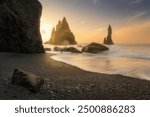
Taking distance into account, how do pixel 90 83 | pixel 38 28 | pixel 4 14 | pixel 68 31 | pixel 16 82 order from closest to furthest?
1. pixel 16 82
2. pixel 90 83
3. pixel 4 14
4. pixel 38 28
5. pixel 68 31

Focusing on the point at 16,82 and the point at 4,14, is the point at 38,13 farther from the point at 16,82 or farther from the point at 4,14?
the point at 16,82

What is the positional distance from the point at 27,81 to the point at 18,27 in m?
20.8

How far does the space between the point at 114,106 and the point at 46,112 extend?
2145 mm

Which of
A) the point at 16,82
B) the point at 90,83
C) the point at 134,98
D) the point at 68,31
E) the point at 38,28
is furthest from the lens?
the point at 68,31

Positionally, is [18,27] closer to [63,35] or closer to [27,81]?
[27,81]

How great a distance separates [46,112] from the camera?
21.2 ft

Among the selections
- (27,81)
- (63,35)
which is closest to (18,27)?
(27,81)

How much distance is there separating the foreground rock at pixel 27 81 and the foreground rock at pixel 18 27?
62.7 feet

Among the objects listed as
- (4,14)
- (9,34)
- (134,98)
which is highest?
(4,14)

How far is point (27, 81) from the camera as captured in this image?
29.5 ft

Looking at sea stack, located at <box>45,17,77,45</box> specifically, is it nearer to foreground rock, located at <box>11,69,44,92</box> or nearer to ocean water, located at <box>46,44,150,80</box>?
ocean water, located at <box>46,44,150,80</box>

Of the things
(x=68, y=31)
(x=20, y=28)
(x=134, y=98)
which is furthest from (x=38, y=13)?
(x=68, y=31)

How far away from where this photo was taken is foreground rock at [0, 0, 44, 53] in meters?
27.7

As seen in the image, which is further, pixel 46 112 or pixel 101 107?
pixel 101 107
